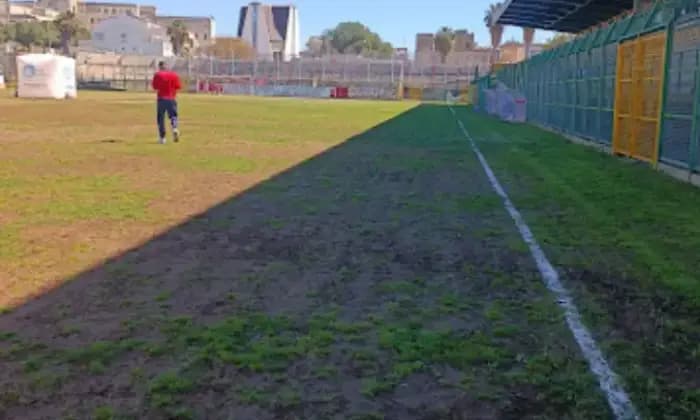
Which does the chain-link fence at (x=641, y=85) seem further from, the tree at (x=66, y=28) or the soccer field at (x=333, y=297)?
the tree at (x=66, y=28)

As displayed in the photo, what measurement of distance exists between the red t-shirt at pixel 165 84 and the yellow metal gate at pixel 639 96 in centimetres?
1056

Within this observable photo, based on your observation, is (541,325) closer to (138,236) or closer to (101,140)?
(138,236)

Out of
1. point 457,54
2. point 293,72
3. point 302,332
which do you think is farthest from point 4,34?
point 302,332

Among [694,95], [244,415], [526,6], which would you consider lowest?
[244,415]

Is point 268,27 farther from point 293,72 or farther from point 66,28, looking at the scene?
point 293,72

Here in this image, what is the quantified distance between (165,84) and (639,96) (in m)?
10.9

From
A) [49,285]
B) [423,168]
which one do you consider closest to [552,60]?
[423,168]

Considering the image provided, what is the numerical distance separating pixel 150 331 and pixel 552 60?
85.6ft

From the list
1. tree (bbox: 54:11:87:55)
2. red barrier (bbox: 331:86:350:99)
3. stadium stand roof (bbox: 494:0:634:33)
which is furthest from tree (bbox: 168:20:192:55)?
stadium stand roof (bbox: 494:0:634:33)

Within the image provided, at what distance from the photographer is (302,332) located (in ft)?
16.4

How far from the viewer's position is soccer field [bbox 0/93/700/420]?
4.05 m

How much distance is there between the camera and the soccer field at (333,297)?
4055 millimetres

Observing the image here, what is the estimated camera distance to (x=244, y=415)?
149 inches

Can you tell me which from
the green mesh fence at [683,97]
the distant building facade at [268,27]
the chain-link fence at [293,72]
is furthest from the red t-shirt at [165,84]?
the distant building facade at [268,27]
